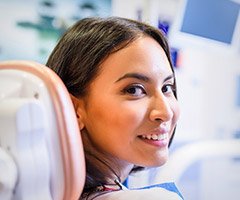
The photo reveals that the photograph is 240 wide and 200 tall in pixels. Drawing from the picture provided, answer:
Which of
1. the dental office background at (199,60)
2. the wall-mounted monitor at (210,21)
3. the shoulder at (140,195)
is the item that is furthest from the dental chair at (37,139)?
the wall-mounted monitor at (210,21)

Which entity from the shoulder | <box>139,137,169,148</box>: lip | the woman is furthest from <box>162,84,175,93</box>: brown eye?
the shoulder

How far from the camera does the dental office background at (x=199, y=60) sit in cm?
135

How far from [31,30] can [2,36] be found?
0.34 ft

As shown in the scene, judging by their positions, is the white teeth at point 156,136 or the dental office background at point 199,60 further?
the dental office background at point 199,60

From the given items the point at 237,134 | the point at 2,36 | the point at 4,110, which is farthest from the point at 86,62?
the point at 237,134

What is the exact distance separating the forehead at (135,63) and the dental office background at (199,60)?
61 cm

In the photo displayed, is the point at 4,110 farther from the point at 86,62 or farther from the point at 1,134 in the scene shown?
the point at 86,62

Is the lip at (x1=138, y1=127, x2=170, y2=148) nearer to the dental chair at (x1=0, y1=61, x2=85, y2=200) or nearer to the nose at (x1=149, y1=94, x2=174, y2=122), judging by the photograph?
the nose at (x1=149, y1=94, x2=174, y2=122)

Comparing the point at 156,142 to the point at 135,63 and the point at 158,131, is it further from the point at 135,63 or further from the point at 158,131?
the point at 135,63

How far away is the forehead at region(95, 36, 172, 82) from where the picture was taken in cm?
72

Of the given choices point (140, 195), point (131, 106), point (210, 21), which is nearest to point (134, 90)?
point (131, 106)

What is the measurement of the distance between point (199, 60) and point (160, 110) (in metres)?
1.03

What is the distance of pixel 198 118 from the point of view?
1.71 metres

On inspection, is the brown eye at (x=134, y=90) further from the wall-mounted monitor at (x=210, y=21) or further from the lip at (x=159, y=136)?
the wall-mounted monitor at (x=210, y=21)
